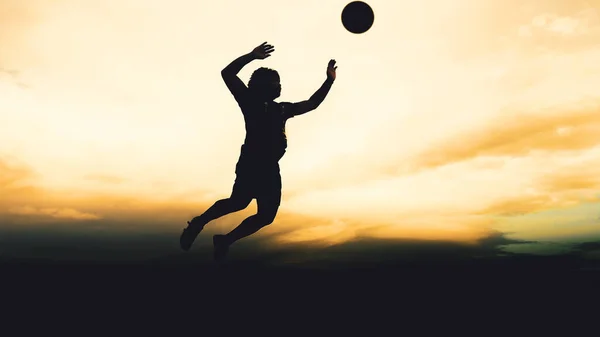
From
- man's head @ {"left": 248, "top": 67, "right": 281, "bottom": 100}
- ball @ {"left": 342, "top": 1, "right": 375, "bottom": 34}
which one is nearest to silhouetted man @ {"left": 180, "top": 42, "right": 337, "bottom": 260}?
man's head @ {"left": 248, "top": 67, "right": 281, "bottom": 100}

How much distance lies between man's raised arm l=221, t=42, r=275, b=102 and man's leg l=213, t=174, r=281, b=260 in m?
1.35

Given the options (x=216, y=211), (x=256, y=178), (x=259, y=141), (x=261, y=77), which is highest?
(x=261, y=77)

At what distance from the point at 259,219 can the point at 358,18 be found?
3.29 m

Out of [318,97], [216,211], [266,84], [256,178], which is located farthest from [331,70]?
[216,211]

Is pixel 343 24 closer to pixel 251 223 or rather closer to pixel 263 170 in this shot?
pixel 263 170

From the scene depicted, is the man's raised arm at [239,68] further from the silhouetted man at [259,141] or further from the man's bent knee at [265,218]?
the man's bent knee at [265,218]

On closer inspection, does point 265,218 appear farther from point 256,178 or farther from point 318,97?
point 318,97

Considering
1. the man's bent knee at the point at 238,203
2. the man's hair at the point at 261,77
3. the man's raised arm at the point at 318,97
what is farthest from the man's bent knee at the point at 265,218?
the man's hair at the point at 261,77

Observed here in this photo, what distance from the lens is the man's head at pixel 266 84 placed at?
23.6 ft

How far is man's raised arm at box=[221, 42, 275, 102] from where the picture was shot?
22.3ft

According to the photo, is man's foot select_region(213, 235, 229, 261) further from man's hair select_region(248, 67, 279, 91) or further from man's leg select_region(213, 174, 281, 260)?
man's hair select_region(248, 67, 279, 91)

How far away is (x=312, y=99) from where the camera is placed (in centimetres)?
765

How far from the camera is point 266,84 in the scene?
23.6 ft

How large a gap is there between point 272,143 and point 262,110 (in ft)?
1.60
